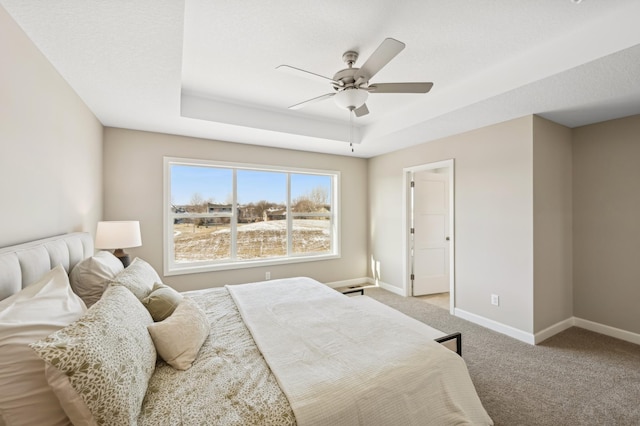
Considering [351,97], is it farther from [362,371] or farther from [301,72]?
[362,371]

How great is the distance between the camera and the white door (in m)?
4.43

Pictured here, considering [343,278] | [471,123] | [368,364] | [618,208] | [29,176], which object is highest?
[471,123]

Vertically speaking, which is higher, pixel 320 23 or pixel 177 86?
pixel 320 23

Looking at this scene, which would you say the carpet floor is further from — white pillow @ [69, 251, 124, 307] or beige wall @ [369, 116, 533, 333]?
white pillow @ [69, 251, 124, 307]

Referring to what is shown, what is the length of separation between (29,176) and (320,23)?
2.13 metres

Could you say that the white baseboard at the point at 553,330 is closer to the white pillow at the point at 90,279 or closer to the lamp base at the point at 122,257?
the white pillow at the point at 90,279

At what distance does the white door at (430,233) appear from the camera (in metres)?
4.43

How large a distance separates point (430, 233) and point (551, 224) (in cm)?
166

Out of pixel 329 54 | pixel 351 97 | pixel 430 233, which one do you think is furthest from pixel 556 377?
pixel 329 54

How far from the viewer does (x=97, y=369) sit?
88 centimetres

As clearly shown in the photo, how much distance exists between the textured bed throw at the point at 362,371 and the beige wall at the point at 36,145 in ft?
4.90

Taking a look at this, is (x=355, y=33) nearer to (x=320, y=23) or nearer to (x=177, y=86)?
(x=320, y=23)

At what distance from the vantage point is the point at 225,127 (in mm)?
3332

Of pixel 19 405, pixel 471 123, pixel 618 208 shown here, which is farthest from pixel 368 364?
pixel 618 208
